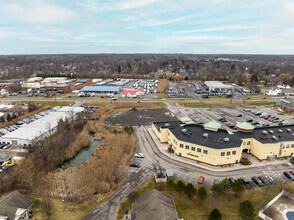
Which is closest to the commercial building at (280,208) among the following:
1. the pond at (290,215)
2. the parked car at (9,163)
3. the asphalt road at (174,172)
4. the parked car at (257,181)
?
the pond at (290,215)

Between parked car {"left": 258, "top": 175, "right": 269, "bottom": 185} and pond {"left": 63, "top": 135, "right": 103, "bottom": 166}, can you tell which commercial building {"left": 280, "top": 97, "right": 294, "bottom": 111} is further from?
pond {"left": 63, "top": 135, "right": 103, "bottom": 166}

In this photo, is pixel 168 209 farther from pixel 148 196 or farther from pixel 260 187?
pixel 260 187

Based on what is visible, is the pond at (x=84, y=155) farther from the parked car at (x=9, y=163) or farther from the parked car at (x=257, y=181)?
the parked car at (x=257, y=181)

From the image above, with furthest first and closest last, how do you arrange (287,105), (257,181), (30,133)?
(287,105)
(30,133)
(257,181)

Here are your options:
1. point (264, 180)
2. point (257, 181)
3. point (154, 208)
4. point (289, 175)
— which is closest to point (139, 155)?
point (154, 208)

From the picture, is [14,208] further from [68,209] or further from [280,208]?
[280,208]

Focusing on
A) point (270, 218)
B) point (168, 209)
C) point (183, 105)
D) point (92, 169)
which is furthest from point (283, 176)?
point (183, 105)

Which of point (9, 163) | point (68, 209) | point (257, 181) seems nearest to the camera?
point (68, 209)
